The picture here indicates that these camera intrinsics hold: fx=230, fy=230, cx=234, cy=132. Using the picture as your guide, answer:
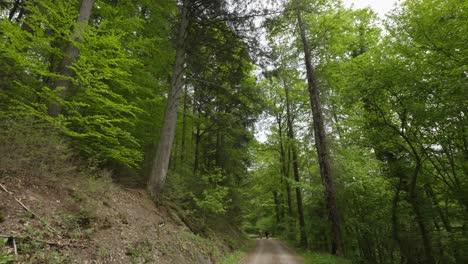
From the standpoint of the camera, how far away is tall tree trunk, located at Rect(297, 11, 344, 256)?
948 centimetres

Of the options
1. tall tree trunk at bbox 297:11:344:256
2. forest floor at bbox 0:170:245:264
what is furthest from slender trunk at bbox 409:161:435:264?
forest floor at bbox 0:170:245:264

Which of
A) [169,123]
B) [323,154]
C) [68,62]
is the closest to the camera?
[68,62]

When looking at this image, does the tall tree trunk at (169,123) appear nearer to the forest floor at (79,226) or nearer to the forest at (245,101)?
the forest at (245,101)

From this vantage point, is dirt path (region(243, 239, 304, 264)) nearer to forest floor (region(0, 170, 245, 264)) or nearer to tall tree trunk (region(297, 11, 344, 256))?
tall tree trunk (region(297, 11, 344, 256))

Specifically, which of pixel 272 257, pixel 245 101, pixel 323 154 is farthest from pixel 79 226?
pixel 272 257

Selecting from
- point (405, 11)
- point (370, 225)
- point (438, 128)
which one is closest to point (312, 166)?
point (370, 225)

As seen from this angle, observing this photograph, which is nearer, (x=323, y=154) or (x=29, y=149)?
(x=29, y=149)

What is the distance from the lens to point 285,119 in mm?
19312

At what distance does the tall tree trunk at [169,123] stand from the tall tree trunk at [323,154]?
5.27 meters

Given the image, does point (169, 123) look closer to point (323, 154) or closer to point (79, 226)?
point (79, 226)

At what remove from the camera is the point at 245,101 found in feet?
37.3

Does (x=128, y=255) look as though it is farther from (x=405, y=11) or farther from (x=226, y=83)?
(x=405, y=11)

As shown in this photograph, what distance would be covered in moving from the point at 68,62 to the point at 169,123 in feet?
11.8

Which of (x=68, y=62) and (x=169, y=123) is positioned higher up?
(x=68, y=62)
